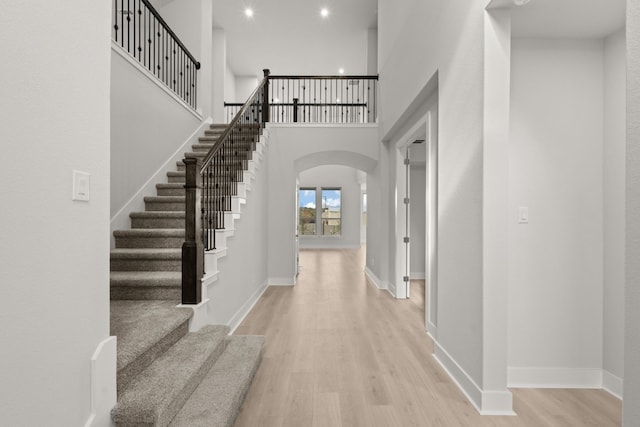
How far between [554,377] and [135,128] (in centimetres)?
498

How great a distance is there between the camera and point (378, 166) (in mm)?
6574

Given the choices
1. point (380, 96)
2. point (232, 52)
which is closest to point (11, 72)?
point (380, 96)

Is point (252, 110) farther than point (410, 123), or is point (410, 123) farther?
point (252, 110)

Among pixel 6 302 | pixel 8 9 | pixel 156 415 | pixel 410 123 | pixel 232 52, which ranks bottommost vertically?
pixel 156 415

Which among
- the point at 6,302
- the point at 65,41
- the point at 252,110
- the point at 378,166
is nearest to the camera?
the point at 6,302

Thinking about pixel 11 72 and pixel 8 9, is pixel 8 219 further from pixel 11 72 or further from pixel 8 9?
pixel 8 9

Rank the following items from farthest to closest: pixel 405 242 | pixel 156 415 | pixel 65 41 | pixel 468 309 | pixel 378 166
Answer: pixel 378 166 → pixel 405 242 → pixel 468 309 → pixel 156 415 → pixel 65 41

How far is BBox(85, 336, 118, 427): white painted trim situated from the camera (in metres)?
1.50

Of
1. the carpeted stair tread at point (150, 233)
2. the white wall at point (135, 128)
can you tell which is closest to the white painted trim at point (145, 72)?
the white wall at point (135, 128)

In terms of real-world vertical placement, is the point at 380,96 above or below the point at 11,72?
above

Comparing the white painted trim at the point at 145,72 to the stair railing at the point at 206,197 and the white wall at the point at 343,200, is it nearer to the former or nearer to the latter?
the stair railing at the point at 206,197

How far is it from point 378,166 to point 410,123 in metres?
1.96

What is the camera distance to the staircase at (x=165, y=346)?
178 centimetres

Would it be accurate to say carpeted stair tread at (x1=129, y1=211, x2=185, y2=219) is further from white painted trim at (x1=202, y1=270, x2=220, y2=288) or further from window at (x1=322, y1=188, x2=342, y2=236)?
window at (x1=322, y1=188, x2=342, y2=236)
